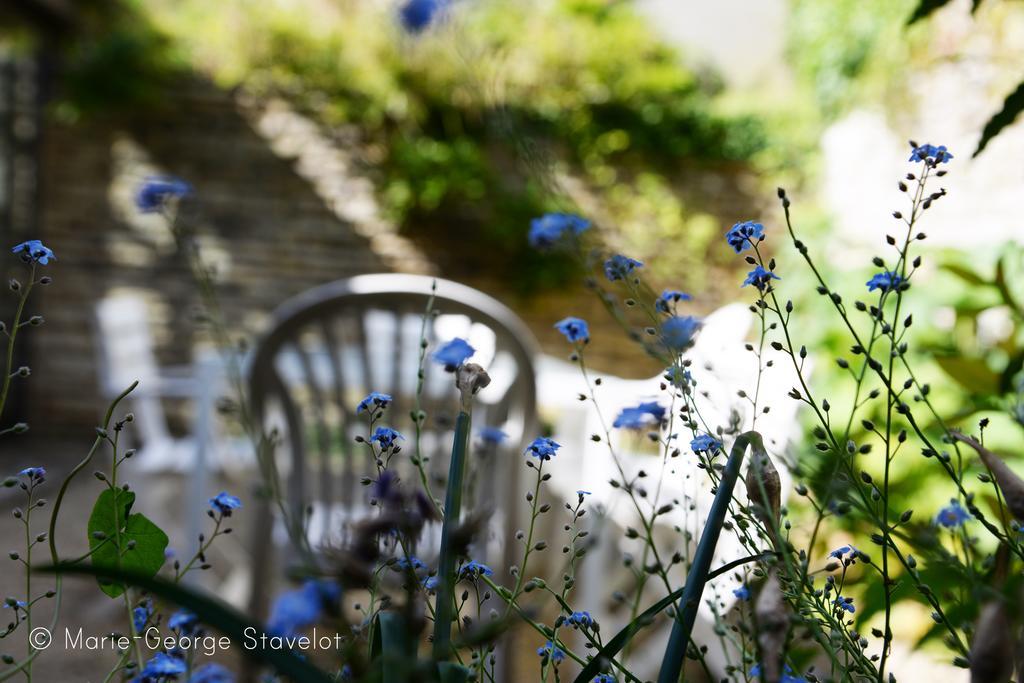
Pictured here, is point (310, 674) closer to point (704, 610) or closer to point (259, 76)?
point (704, 610)

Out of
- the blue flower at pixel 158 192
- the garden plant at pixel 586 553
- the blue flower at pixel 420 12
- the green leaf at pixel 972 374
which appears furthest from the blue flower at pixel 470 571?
the blue flower at pixel 420 12

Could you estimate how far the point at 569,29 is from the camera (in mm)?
5395

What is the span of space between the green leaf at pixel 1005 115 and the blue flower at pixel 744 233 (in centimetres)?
19

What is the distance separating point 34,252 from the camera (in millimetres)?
479

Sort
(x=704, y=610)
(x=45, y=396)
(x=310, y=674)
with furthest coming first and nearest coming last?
(x=45, y=396) < (x=704, y=610) < (x=310, y=674)

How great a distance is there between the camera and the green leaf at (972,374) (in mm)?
782

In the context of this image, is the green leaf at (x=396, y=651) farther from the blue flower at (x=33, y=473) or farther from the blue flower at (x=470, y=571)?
the blue flower at (x=33, y=473)

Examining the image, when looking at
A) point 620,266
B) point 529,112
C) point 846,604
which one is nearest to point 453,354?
point 620,266

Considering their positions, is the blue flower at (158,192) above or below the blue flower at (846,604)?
above

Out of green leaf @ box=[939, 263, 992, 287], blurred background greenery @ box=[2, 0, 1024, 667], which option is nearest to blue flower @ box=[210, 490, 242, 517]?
green leaf @ box=[939, 263, 992, 287]

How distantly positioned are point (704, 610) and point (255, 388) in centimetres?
96

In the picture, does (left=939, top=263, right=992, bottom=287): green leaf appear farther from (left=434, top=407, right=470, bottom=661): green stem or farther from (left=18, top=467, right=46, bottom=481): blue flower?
(left=18, top=467, right=46, bottom=481): blue flower

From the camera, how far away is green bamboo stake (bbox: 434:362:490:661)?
318 mm

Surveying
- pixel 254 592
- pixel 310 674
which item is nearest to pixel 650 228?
pixel 254 592
